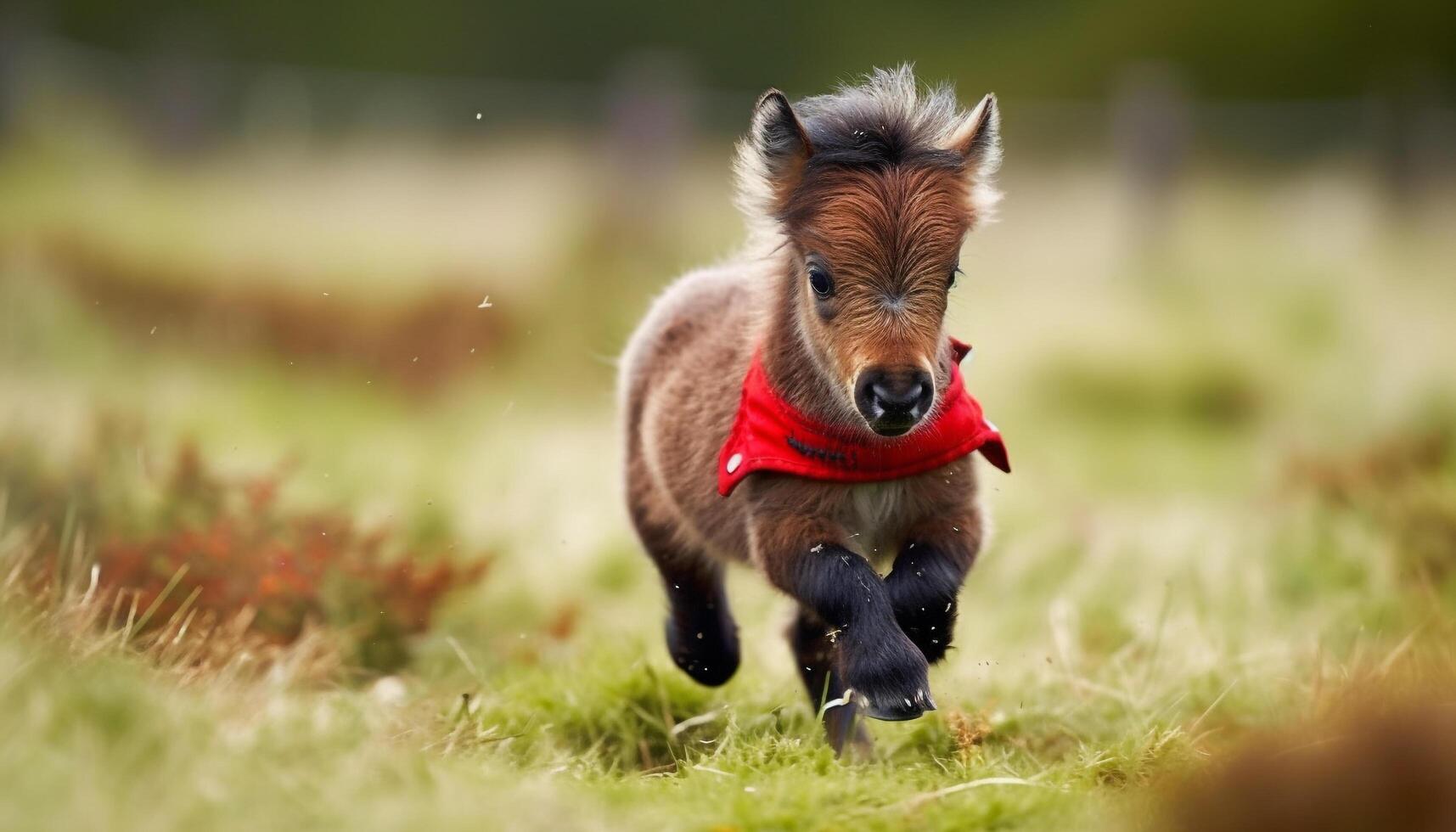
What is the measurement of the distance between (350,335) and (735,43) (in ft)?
35.9

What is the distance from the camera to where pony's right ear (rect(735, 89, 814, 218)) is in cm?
471

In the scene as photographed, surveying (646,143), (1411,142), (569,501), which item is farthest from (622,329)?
(1411,142)

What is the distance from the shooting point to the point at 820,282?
466cm

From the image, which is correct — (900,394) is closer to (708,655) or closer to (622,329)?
(708,655)

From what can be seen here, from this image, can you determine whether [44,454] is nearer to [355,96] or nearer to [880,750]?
[880,750]

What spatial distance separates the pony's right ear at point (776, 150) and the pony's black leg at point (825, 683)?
1429 mm

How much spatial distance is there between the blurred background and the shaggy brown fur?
660 mm

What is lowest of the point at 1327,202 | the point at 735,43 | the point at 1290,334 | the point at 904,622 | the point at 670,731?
the point at 670,731

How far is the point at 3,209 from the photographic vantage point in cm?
1440

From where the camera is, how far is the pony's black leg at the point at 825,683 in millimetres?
5059

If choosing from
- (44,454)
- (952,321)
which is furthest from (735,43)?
(952,321)

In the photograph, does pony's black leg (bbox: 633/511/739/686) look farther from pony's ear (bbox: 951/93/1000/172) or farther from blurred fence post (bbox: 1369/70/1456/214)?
blurred fence post (bbox: 1369/70/1456/214)

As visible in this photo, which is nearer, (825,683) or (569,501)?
(825,683)

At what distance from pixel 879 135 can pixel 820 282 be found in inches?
20.2
